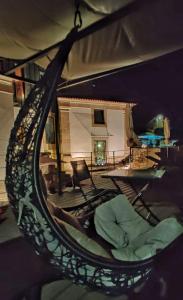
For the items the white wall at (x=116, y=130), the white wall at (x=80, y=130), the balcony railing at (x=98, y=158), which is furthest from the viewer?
the white wall at (x=116, y=130)

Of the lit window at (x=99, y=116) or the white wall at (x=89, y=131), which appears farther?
the lit window at (x=99, y=116)

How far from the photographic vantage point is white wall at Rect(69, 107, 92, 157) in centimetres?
1146

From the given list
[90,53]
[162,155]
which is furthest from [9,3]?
[162,155]

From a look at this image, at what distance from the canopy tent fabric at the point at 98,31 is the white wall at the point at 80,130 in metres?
8.86

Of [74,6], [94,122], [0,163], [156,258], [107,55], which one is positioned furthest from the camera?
[94,122]

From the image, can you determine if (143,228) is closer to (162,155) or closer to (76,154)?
(162,155)

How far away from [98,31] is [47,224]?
1416 mm

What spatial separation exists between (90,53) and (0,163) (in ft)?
13.8

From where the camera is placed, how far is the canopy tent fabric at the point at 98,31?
1.47 metres

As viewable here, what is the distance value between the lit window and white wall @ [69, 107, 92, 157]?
0.51 m

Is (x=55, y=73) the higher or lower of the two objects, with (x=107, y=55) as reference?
lower

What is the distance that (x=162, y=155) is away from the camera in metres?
7.57

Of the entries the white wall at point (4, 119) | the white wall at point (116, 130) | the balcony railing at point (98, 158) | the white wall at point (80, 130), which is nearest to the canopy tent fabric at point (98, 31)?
the white wall at point (4, 119)

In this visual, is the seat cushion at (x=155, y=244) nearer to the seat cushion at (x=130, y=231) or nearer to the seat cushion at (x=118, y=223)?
the seat cushion at (x=130, y=231)
